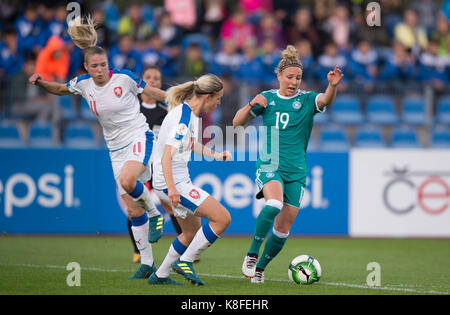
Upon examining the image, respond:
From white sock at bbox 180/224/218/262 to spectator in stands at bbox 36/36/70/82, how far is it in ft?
25.6

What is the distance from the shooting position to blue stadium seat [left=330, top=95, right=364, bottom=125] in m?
14.9

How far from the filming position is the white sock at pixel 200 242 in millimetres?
7176

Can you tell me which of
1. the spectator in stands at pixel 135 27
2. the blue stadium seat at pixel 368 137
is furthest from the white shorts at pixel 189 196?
the spectator in stands at pixel 135 27

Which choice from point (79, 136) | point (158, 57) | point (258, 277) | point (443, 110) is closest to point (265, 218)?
point (258, 277)

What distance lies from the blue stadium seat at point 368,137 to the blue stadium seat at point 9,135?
6.51 meters

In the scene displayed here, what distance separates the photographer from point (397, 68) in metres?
15.8

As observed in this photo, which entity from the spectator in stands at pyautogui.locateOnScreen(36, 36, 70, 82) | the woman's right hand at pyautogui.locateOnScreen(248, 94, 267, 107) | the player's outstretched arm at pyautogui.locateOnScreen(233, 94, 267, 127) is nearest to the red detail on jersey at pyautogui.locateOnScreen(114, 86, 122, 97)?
the player's outstretched arm at pyautogui.locateOnScreen(233, 94, 267, 127)

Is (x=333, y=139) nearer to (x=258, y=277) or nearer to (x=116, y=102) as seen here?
(x=116, y=102)

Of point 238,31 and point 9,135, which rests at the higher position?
point 238,31

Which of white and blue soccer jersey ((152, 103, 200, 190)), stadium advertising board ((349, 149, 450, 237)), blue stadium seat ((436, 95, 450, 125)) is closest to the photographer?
white and blue soccer jersey ((152, 103, 200, 190))

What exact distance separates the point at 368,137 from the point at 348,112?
65 centimetres

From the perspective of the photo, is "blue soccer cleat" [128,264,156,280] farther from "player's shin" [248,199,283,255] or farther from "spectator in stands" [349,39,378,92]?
"spectator in stands" [349,39,378,92]

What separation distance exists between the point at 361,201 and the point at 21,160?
242 inches
